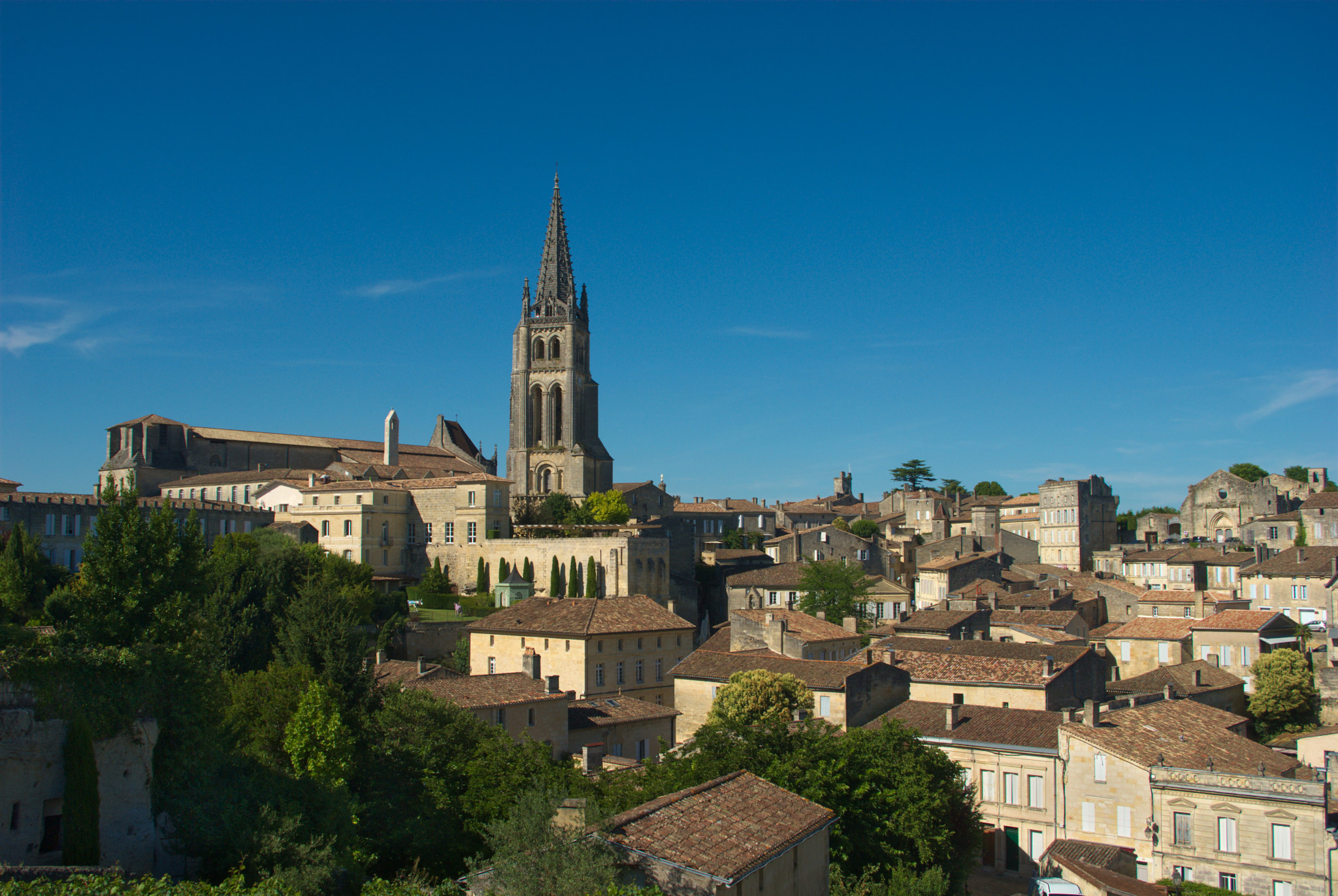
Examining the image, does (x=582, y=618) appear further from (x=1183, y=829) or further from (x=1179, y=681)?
(x=1179, y=681)

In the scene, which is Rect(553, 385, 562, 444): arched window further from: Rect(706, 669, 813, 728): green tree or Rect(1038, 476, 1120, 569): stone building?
Rect(706, 669, 813, 728): green tree

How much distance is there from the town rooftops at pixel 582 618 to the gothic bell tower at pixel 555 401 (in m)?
36.9

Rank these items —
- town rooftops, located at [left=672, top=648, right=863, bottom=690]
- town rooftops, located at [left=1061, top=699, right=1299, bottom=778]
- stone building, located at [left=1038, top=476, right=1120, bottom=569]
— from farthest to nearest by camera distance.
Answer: stone building, located at [left=1038, top=476, right=1120, bottom=569]
town rooftops, located at [left=672, top=648, right=863, bottom=690]
town rooftops, located at [left=1061, top=699, right=1299, bottom=778]

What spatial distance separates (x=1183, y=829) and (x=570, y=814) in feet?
63.1

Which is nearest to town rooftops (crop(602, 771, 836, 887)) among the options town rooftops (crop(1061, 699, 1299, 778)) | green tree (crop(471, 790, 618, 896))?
green tree (crop(471, 790, 618, 896))

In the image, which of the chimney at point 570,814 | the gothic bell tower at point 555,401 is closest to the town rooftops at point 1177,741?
the chimney at point 570,814

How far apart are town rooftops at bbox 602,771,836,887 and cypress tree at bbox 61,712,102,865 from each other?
25.0 feet

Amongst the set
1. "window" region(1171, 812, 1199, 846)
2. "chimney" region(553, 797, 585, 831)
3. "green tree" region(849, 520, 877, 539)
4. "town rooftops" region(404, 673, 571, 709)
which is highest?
"green tree" region(849, 520, 877, 539)

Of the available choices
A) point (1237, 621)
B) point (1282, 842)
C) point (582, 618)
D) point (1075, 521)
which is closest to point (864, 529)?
point (1075, 521)

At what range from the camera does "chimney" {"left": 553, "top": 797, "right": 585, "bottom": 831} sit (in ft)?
58.4

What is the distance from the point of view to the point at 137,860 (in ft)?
55.4

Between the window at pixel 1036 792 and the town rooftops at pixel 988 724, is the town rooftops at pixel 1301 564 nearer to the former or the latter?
the town rooftops at pixel 988 724

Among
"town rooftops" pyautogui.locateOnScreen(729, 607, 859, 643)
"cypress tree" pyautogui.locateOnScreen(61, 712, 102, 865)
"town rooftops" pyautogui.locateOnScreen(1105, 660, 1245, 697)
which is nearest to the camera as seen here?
"cypress tree" pyautogui.locateOnScreen(61, 712, 102, 865)

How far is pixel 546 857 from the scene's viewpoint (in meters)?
15.6
